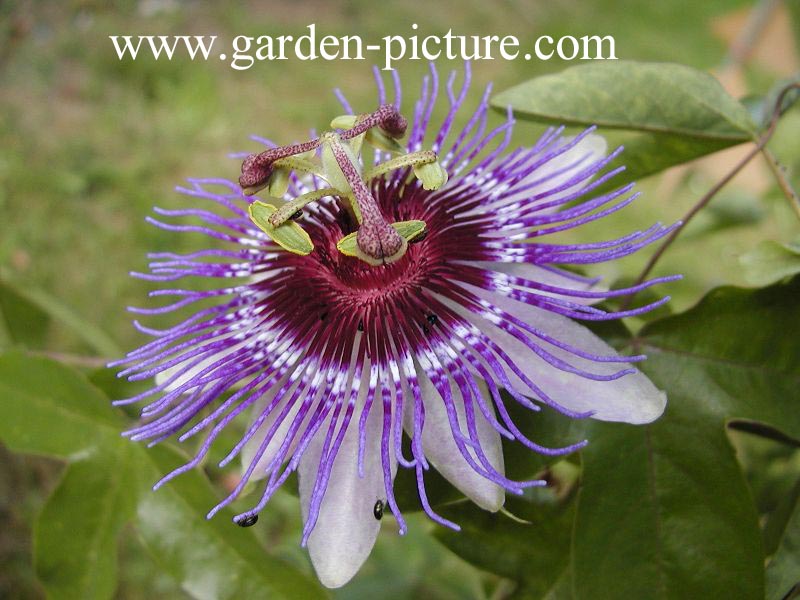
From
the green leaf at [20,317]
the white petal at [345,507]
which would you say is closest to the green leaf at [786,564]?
the white petal at [345,507]

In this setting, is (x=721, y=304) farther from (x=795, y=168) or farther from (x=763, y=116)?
(x=795, y=168)

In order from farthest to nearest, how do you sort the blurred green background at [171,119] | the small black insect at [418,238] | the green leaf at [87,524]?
the blurred green background at [171,119]
the green leaf at [87,524]
the small black insect at [418,238]

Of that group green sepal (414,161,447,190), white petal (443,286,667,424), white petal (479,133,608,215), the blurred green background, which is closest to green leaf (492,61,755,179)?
white petal (479,133,608,215)

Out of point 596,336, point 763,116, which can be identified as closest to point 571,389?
point 596,336

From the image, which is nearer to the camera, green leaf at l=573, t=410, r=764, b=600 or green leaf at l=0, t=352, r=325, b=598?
green leaf at l=573, t=410, r=764, b=600

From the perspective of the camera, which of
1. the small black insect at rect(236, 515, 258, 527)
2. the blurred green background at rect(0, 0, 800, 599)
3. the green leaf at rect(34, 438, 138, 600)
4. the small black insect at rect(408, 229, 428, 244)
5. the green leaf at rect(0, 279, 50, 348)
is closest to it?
the small black insect at rect(236, 515, 258, 527)

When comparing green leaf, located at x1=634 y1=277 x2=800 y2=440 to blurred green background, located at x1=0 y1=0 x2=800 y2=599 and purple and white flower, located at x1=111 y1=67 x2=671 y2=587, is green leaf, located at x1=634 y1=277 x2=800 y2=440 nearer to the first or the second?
purple and white flower, located at x1=111 y1=67 x2=671 y2=587

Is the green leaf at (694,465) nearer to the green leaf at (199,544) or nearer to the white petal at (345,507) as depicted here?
the white petal at (345,507)
